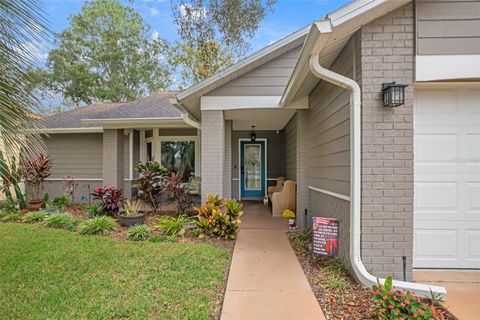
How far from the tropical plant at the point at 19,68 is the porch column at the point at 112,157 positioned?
8.13 metres

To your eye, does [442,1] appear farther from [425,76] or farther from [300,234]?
[300,234]

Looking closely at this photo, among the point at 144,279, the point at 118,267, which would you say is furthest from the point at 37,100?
the point at 118,267

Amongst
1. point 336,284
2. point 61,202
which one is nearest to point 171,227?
point 336,284

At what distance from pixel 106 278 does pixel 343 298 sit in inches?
119

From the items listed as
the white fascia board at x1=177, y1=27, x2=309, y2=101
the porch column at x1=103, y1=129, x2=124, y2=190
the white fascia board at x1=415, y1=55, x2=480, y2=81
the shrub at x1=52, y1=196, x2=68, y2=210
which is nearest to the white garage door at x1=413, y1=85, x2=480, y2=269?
the white fascia board at x1=415, y1=55, x2=480, y2=81

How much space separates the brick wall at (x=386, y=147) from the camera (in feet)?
11.6

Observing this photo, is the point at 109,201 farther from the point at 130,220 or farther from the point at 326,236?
the point at 326,236

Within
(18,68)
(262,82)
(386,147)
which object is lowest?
(386,147)

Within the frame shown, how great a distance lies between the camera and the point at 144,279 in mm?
3832

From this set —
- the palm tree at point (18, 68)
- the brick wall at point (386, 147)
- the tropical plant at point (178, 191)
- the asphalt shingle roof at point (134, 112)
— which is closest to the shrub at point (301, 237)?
the brick wall at point (386, 147)

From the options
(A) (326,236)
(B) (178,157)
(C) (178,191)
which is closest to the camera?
(A) (326,236)

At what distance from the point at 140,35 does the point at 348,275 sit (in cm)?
2613

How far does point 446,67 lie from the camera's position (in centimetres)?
351

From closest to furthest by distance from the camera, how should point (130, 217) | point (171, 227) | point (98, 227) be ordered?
point (171, 227) → point (98, 227) → point (130, 217)
